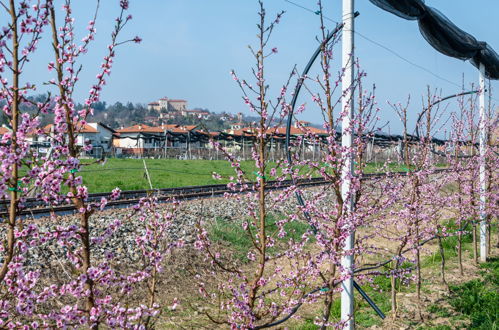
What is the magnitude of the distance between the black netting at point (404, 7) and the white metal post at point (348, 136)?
1.85 meters

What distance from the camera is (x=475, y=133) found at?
1102cm

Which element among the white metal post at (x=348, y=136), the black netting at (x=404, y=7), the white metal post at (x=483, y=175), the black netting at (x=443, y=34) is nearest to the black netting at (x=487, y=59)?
the black netting at (x=443, y=34)

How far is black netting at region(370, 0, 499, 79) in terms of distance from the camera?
24.0 feet

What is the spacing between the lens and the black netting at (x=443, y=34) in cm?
732

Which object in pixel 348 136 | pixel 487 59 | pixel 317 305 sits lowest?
pixel 317 305

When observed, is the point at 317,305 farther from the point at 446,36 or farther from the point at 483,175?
the point at 446,36

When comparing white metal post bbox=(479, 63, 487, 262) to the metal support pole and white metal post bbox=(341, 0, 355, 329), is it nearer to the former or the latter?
the metal support pole

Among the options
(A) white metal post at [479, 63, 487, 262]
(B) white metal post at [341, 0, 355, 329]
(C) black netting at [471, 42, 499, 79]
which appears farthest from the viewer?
(C) black netting at [471, 42, 499, 79]

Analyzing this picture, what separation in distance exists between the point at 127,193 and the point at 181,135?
42126mm

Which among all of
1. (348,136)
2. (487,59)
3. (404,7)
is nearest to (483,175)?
(487,59)

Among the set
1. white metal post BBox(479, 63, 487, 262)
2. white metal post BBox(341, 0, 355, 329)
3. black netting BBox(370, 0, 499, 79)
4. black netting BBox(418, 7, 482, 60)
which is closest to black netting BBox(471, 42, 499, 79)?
black netting BBox(370, 0, 499, 79)

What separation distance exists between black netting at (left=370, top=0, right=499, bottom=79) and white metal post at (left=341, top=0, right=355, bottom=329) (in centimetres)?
185

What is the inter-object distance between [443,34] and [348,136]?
5.49 meters

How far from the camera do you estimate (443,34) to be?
923 centimetres
